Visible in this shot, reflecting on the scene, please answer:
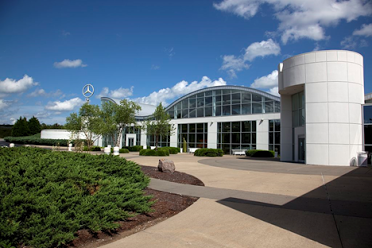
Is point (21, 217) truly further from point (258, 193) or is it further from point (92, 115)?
point (92, 115)

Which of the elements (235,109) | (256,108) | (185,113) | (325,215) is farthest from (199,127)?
(325,215)

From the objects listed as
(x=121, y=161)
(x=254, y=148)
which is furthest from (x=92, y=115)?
(x=121, y=161)

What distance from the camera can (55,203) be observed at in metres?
4.65

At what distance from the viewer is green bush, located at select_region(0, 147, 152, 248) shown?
163 inches

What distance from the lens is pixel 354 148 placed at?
18.8 meters

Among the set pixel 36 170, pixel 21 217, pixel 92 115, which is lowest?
pixel 21 217

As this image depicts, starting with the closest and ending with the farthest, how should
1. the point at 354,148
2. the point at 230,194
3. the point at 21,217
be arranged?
the point at 21,217
the point at 230,194
the point at 354,148

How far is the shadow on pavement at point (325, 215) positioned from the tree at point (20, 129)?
85.5 m

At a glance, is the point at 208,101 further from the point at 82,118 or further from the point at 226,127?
the point at 82,118

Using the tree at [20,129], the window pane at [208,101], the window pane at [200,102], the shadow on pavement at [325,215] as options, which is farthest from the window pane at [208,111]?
the tree at [20,129]

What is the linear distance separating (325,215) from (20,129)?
8780cm

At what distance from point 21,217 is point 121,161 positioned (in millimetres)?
4479

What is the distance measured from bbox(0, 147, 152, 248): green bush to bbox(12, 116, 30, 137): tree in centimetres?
8412

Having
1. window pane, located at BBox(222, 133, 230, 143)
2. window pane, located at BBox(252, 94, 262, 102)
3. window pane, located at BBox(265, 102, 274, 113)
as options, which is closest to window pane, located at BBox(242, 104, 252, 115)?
window pane, located at BBox(252, 94, 262, 102)
